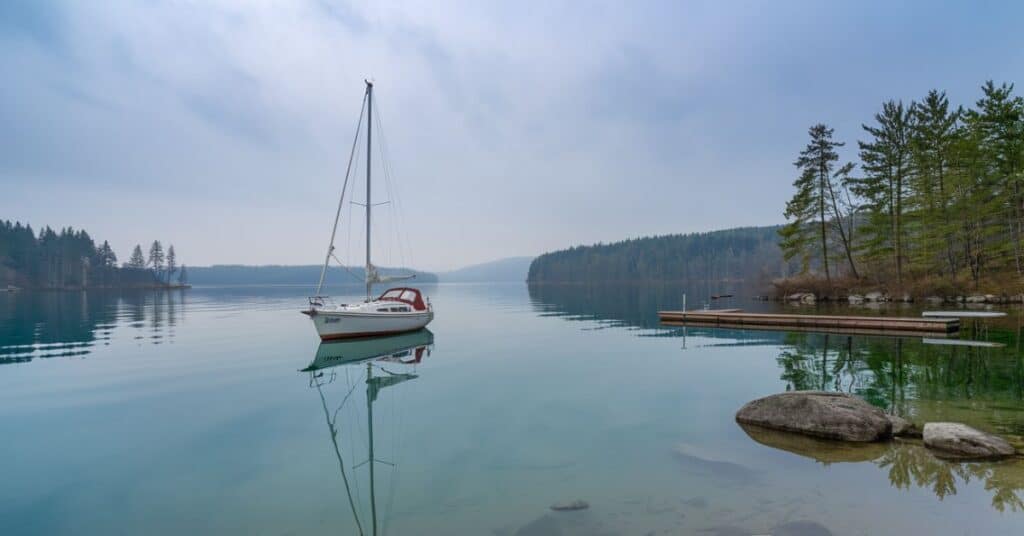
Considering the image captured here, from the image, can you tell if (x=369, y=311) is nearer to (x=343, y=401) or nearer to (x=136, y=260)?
(x=343, y=401)

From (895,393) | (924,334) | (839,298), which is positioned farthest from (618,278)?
(895,393)

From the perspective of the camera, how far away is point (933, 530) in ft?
20.2

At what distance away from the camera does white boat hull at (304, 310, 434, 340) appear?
2586 cm

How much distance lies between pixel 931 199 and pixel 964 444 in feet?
149

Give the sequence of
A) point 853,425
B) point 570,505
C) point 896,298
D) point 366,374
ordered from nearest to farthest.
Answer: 1. point 570,505
2. point 853,425
3. point 366,374
4. point 896,298

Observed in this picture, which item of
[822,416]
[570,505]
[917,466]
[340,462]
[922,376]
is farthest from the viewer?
[922,376]

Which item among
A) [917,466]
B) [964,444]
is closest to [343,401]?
[917,466]

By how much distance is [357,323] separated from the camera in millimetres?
26719

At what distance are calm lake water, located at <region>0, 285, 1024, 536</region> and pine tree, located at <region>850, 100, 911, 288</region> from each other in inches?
1187

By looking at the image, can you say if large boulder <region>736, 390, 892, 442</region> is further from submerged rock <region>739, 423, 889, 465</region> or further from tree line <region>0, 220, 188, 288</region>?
tree line <region>0, 220, 188, 288</region>

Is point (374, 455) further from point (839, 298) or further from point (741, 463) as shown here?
point (839, 298)

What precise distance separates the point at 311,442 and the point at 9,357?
21.7 m

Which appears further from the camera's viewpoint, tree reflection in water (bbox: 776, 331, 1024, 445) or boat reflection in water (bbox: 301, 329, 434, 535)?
tree reflection in water (bbox: 776, 331, 1024, 445)

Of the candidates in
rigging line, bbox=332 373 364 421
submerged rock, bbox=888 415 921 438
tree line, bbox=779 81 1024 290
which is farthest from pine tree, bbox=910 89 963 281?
rigging line, bbox=332 373 364 421
